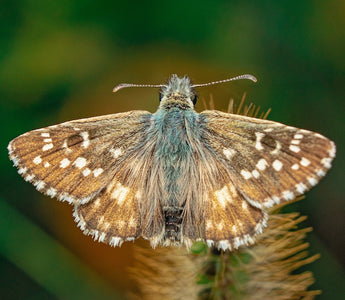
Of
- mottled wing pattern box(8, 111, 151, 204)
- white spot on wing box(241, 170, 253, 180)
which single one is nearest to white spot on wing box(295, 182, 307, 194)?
white spot on wing box(241, 170, 253, 180)

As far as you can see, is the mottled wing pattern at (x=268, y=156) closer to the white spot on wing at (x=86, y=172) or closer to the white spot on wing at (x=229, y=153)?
the white spot on wing at (x=229, y=153)

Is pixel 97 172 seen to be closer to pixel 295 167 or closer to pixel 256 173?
pixel 256 173

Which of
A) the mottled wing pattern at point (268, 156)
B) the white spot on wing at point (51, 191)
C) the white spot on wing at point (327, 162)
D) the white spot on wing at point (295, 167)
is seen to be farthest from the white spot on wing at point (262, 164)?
the white spot on wing at point (51, 191)

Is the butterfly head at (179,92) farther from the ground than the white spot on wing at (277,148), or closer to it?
farther from the ground

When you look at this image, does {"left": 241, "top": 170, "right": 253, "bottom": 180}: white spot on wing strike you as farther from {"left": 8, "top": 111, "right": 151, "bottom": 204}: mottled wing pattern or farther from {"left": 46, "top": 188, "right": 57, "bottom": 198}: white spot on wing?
{"left": 46, "top": 188, "right": 57, "bottom": 198}: white spot on wing

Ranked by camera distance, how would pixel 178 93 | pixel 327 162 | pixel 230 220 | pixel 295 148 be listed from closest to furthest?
pixel 327 162 < pixel 295 148 < pixel 230 220 < pixel 178 93

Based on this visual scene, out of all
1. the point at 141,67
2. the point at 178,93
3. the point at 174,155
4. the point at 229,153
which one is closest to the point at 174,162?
the point at 174,155
